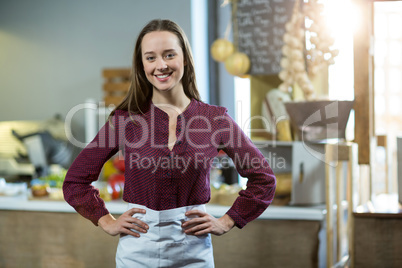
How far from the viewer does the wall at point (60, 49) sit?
5.71 metres

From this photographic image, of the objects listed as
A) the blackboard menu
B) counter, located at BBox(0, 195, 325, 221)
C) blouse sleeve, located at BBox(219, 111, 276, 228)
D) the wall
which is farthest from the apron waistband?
the wall

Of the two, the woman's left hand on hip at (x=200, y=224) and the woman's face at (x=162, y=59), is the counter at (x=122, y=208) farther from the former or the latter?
the woman's face at (x=162, y=59)

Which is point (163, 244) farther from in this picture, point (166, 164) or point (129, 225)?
point (166, 164)

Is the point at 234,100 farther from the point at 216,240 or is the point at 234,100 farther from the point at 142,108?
the point at 142,108

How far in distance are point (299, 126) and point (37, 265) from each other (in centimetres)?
157

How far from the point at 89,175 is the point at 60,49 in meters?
5.15

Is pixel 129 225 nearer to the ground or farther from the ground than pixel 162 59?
nearer to the ground

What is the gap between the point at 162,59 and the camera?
1.27 meters

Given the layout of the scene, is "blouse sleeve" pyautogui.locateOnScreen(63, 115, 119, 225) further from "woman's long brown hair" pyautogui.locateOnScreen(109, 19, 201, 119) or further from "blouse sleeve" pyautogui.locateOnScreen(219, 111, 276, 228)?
"blouse sleeve" pyautogui.locateOnScreen(219, 111, 276, 228)

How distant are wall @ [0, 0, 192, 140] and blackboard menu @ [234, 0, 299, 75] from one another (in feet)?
6.86

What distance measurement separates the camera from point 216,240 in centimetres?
238

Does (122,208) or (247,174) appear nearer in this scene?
(247,174)

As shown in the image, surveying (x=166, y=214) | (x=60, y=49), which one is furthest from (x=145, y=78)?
(x=60, y=49)

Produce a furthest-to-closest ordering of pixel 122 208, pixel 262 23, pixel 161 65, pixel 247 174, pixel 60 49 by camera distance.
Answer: pixel 60 49
pixel 262 23
pixel 122 208
pixel 247 174
pixel 161 65
